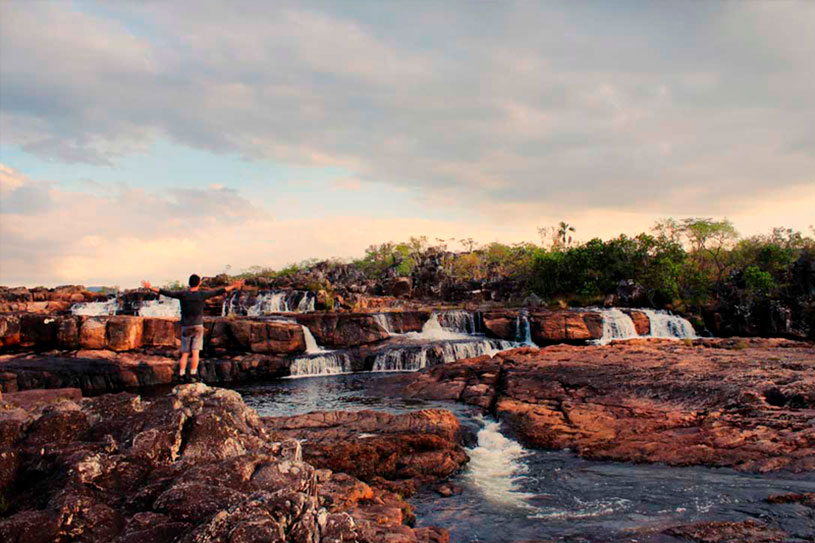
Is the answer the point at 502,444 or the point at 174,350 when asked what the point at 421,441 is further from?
the point at 174,350

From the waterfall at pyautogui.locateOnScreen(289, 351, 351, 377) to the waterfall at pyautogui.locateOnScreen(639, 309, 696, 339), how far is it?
Result: 60.6 feet

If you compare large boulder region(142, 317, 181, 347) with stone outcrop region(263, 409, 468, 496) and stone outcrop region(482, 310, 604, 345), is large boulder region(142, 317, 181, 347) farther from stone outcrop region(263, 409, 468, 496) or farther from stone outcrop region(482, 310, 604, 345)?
stone outcrop region(482, 310, 604, 345)

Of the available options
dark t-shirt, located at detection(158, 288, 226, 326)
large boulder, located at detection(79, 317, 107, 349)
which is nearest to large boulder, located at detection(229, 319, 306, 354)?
large boulder, located at detection(79, 317, 107, 349)

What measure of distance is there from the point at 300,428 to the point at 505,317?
64.7 feet

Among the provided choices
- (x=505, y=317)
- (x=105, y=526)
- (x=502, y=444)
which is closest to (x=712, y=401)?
(x=502, y=444)

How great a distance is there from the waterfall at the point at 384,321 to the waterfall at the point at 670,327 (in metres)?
15.6

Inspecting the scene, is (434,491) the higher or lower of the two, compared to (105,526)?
lower

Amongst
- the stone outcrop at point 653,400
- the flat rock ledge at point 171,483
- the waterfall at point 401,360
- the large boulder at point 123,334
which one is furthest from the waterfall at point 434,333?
the flat rock ledge at point 171,483

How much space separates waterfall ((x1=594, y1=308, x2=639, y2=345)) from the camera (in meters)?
29.4

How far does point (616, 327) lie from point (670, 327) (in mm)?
4175

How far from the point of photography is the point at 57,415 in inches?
248

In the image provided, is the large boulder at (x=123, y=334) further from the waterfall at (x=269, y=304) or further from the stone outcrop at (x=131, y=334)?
the waterfall at (x=269, y=304)

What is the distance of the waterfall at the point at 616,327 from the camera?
2942 centimetres

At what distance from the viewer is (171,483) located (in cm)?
506
